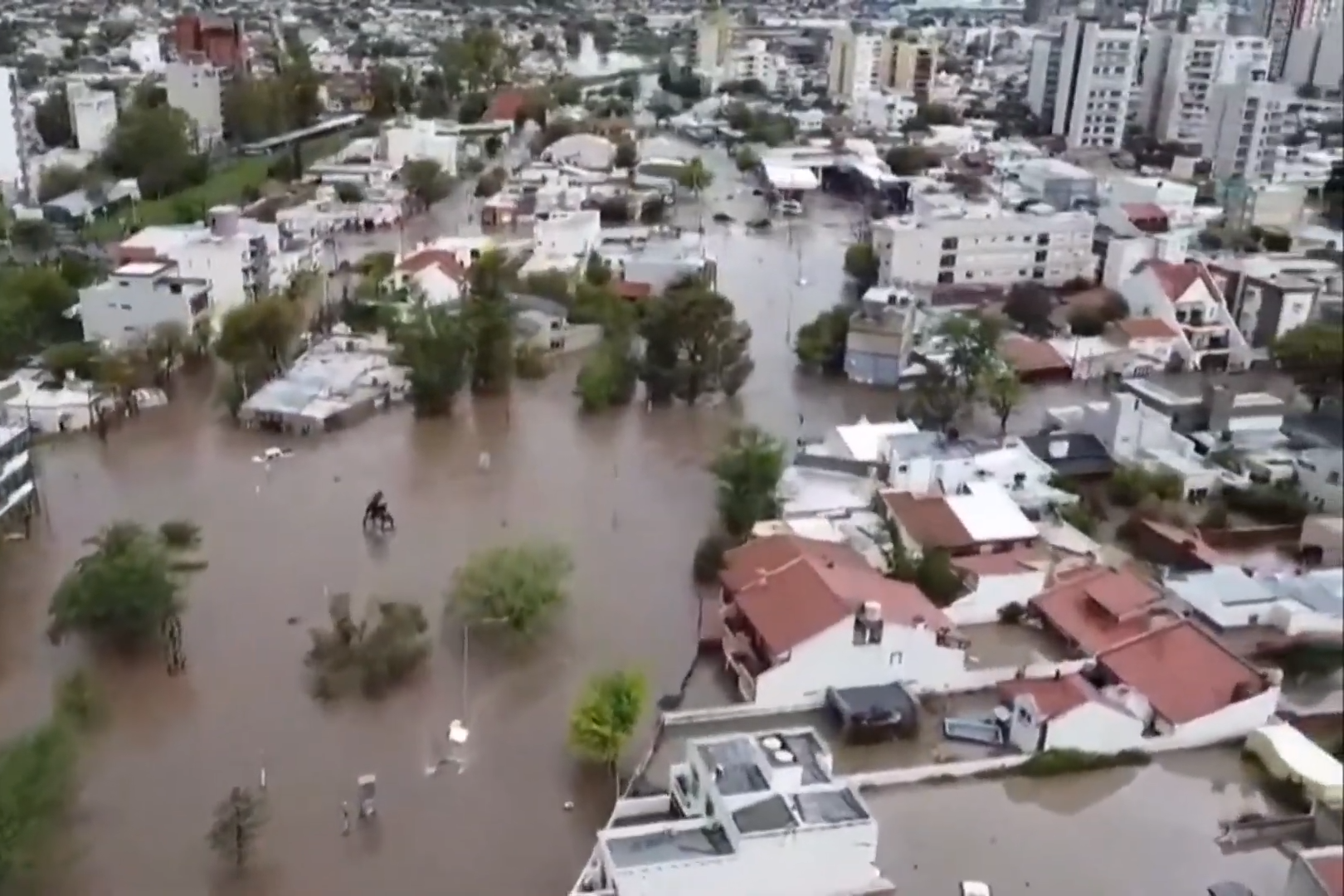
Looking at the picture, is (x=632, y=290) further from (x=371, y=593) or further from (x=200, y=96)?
(x=200, y=96)

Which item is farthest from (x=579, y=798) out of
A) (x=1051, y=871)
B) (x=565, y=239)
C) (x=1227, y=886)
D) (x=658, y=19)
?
(x=658, y=19)

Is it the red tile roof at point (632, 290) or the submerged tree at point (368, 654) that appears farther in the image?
the red tile roof at point (632, 290)

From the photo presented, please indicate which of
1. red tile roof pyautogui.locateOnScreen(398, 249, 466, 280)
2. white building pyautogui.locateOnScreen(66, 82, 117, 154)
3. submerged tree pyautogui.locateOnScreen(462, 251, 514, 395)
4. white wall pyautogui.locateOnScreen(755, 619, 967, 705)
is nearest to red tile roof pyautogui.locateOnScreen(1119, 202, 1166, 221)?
red tile roof pyautogui.locateOnScreen(398, 249, 466, 280)

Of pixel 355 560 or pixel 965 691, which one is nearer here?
pixel 965 691

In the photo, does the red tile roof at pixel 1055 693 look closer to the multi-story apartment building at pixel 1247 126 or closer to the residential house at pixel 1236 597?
the residential house at pixel 1236 597

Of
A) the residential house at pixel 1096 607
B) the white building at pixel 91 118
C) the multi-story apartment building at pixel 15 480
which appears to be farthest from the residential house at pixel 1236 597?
the white building at pixel 91 118

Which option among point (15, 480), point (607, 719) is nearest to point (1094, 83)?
point (15, 480)

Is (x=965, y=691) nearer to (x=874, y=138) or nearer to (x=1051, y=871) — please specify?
(x=1051, y=871)
